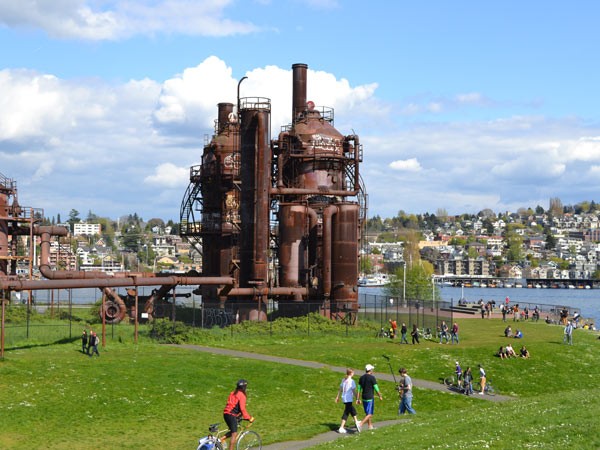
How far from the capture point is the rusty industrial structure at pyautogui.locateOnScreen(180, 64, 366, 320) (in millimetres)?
71438

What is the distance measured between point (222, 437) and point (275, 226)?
5633 centimetres

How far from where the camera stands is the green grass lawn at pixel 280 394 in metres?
26.0

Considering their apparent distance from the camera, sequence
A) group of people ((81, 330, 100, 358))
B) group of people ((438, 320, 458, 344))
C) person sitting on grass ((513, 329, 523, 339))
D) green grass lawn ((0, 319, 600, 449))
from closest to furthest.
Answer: green grass lawn ((0, 319, 600, 449)) < group of people ((81, 330, 100, 358)) < group of people ((438, 320, 458, 344)) < person sitting on grass ((513, 329, 523, 339))

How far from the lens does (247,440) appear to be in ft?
86.7

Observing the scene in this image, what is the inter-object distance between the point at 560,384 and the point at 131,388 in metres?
25.4

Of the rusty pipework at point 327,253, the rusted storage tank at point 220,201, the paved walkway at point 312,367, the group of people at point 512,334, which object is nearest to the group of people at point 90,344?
the paved walkway at point 312,367

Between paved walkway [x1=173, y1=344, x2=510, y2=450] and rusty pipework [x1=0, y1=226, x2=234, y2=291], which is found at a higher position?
rusty pipework [x1=0, y1=226, x2=234, y2=291]

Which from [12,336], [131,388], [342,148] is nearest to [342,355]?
[131,388]

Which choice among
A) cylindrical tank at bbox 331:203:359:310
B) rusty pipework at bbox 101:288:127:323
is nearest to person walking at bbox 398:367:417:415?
cylindrical tank at bbox 331:203:359:310

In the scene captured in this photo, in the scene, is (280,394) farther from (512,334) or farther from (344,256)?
(344,256)

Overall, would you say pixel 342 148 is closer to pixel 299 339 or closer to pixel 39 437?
pixel 299 339

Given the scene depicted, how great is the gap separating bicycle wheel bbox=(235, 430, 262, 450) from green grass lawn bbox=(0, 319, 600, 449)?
2463 mm

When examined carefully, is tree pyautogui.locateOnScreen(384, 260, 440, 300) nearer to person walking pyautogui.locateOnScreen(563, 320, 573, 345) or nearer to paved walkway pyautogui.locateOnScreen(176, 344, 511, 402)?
person walking pyautogui.locateOnScreen(563, 320, 573, 345)

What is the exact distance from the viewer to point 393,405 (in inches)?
1618
